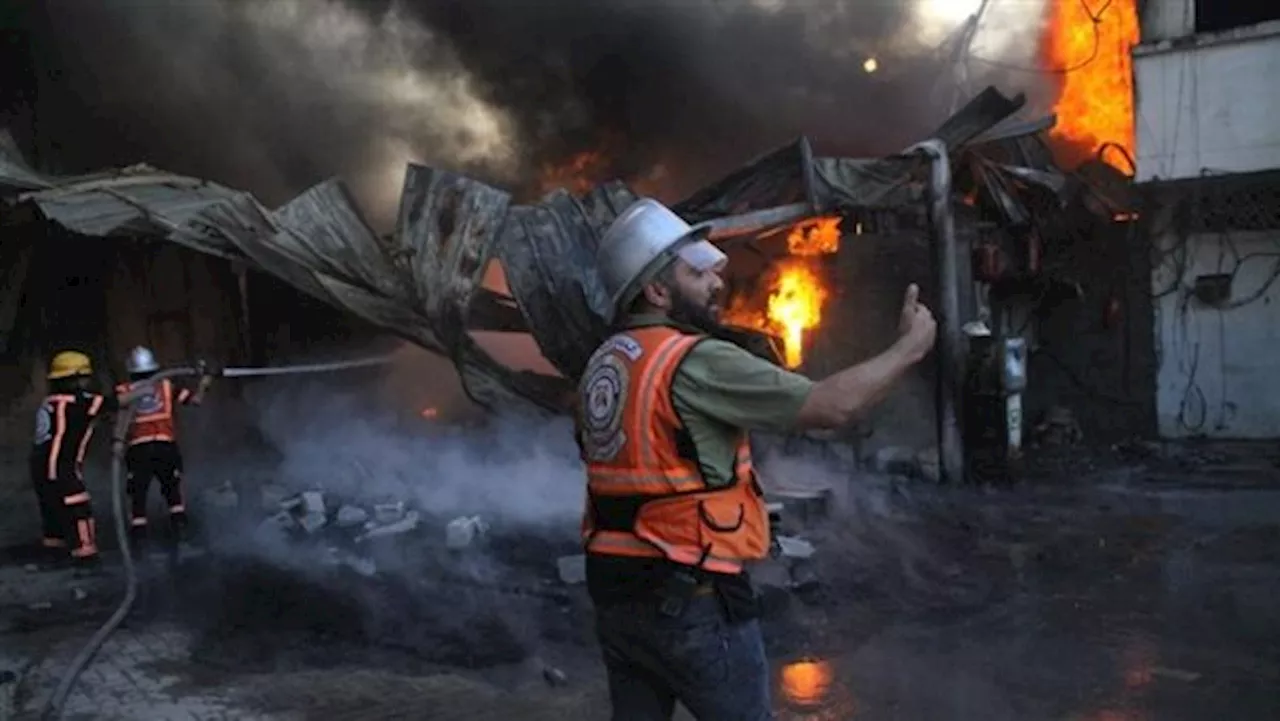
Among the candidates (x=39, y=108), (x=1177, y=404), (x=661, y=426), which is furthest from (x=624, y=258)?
(x=1177, y=404)

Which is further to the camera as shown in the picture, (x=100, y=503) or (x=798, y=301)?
(x=798, y=301)

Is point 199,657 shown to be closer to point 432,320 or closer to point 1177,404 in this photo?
point 432,320

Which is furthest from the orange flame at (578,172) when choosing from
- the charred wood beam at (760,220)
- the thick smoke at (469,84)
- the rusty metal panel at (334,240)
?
the rusty metal panel at (334,240)

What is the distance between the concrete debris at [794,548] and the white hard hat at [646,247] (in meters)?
4.58

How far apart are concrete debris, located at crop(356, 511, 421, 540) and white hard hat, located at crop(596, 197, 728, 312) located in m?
5.73

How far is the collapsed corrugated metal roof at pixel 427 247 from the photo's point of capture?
26.1 ft

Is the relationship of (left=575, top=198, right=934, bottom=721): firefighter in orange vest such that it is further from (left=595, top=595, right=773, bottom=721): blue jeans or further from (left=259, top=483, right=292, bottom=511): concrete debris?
(left=259, top=483, right=292, bottom=511): concrete debris

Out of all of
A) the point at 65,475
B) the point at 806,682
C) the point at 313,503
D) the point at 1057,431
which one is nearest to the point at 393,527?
the point at 313,503

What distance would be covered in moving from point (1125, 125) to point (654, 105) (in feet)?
18.5

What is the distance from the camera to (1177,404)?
12.7 metres

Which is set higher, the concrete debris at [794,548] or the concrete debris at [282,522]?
the concrete debris at [282,522]

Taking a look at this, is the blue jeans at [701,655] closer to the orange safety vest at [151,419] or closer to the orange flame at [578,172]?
the orange safety vest at [151,419]

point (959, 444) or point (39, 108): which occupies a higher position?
point (39, 108)

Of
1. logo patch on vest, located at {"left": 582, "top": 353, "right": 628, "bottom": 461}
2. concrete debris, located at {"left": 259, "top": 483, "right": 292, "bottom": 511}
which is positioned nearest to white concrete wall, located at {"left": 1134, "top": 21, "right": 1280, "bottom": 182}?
concrete debris, located at {"left": 259, "top": 483, "right": 292, "bottom": 511}
